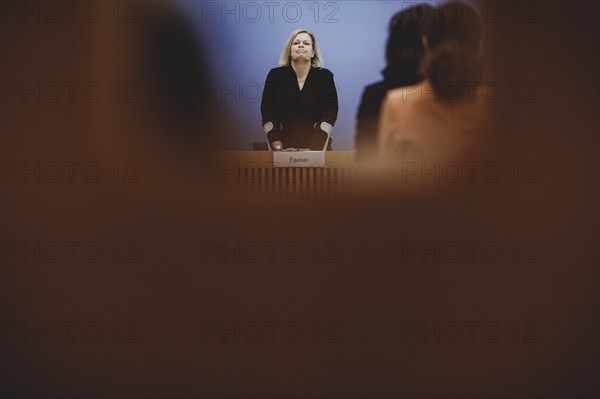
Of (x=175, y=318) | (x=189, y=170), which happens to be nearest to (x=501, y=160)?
(x=189, y=170)

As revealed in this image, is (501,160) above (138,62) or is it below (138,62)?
below

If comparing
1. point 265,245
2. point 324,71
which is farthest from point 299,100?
point 265,245

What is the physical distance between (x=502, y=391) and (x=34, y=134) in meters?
2.40

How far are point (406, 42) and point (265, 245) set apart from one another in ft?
3.58

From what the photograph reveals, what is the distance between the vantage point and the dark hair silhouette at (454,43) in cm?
248

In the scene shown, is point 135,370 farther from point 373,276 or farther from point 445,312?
point 445,312

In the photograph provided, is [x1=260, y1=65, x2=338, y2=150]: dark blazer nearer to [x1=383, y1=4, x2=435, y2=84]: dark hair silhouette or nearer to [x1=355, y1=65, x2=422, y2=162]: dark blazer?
[x1=355, y1=65, x2=422, y2=162]: dark blazer

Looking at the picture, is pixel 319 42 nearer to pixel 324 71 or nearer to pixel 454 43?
pixel 324 71

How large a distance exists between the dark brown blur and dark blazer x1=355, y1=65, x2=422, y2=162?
141 mm

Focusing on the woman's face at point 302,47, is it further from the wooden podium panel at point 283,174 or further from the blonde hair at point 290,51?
the wooden podium panel at point 283,174

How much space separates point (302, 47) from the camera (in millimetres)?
2486

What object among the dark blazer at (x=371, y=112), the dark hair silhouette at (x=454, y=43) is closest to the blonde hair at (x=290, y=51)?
the dark blazer at (x=371, y=112)

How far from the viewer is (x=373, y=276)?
2.53m

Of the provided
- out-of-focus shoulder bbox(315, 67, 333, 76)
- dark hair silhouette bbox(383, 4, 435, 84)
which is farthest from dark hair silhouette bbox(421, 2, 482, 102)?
out-of-focus shoulder bbox(315, 67, 333, 76)
